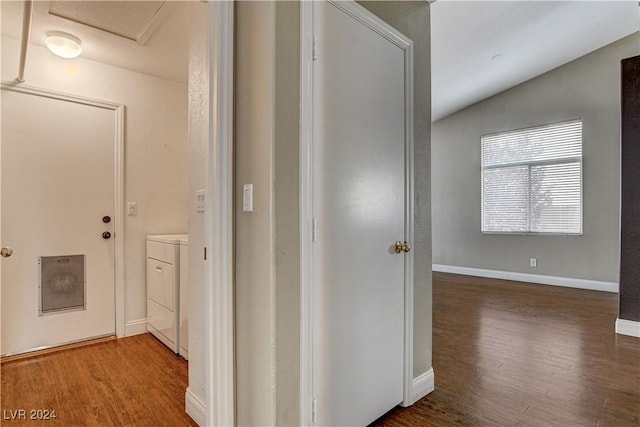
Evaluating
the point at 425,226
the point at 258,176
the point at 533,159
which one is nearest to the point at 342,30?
the point at 258,176

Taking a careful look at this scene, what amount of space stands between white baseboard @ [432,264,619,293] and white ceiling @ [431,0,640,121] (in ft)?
10.1

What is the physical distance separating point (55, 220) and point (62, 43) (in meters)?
1.39

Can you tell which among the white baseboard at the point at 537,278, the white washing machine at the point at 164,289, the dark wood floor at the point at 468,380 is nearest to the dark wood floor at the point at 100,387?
the dark wood floor at the point at 468,380

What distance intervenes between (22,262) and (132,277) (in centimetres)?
80

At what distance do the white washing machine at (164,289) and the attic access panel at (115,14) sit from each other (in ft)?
5.25

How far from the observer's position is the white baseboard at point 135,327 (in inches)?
122

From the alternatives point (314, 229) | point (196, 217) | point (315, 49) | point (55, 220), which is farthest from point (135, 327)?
point (315, 49)

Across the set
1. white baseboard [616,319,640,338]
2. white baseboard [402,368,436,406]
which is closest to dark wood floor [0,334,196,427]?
white baseboard [402,368,436,406]

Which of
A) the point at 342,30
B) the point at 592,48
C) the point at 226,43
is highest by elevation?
the point at 592,48

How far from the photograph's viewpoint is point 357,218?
64.8 inches

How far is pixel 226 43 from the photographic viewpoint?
4.84ft

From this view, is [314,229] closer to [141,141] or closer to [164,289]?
[164,289]

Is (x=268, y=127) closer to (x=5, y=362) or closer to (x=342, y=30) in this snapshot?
(x=342, y=30)

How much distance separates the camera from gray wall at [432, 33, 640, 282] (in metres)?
4.67
